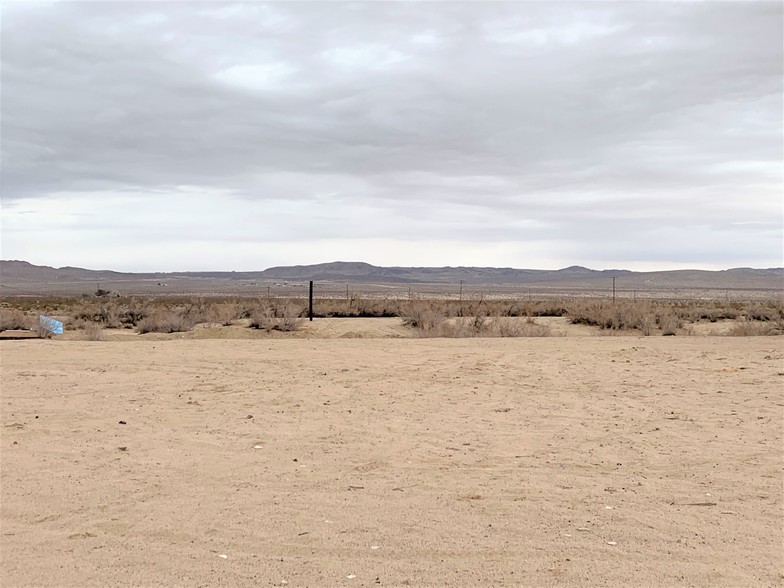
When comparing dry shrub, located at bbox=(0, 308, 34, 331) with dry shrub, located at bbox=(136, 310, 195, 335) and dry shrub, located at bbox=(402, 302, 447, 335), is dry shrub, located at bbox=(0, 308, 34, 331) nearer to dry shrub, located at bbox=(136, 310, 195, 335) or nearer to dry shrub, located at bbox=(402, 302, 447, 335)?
dry shrub, located at bbox=(136, 310, 195, 335)

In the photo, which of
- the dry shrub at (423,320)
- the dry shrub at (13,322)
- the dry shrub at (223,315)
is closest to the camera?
the dry shrub at (13,322)

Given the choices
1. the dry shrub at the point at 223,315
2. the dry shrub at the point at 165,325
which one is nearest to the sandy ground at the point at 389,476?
the dry shrub at the point at 165,325

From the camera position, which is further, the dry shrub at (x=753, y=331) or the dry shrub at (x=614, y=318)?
the dry shrub at (x=614, y=318)

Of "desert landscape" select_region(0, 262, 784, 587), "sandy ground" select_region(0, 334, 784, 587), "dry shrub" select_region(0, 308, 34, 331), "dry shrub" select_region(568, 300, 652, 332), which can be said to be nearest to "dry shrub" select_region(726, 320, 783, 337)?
"dry shrub" select_region(568, 300, 652, 332)

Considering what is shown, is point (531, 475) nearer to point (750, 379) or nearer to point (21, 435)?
point (21, 435)

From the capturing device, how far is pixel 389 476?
7516mm

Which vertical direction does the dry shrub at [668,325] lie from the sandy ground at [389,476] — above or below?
above

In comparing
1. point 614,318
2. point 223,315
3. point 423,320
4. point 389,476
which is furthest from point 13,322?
point 614,318

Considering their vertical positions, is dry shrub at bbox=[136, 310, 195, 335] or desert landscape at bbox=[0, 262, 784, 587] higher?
dry shrub at bbox=[136, 310, 195, 335]

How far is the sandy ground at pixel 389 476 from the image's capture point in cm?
531

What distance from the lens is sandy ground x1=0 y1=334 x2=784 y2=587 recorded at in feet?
17.4

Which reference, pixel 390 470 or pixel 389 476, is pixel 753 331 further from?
pixel 389 476

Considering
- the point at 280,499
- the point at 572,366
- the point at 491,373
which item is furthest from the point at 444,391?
the point at 280,499

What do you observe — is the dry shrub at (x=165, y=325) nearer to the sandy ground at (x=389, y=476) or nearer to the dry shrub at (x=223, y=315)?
the dry shrub at (x=223, y=315)
